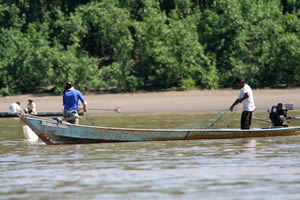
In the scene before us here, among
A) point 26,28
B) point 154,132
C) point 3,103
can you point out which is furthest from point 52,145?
point 26,28

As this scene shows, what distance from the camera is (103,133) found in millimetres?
16750

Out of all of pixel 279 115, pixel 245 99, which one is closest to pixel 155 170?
pixel 245 99

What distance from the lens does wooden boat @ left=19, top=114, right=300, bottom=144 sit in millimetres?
16500

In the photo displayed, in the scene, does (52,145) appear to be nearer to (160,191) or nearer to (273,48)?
(160,191)

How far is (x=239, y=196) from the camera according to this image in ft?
31.8

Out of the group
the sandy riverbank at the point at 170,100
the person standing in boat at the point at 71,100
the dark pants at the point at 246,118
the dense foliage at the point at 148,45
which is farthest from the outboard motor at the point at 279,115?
the dense foliage at the point at 148,45

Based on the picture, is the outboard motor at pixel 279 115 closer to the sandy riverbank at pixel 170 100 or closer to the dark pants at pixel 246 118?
the dark pants at pixel 246 118

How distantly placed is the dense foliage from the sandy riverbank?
0.99 m

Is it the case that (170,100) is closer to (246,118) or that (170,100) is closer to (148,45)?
(148,45)

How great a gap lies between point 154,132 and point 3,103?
58.0ft

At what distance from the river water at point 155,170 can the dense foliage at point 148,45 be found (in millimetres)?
17219

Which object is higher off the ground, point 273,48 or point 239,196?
point 273,48

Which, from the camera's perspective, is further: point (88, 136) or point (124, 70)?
point (124, 70)

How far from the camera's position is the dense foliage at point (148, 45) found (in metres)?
34.6
